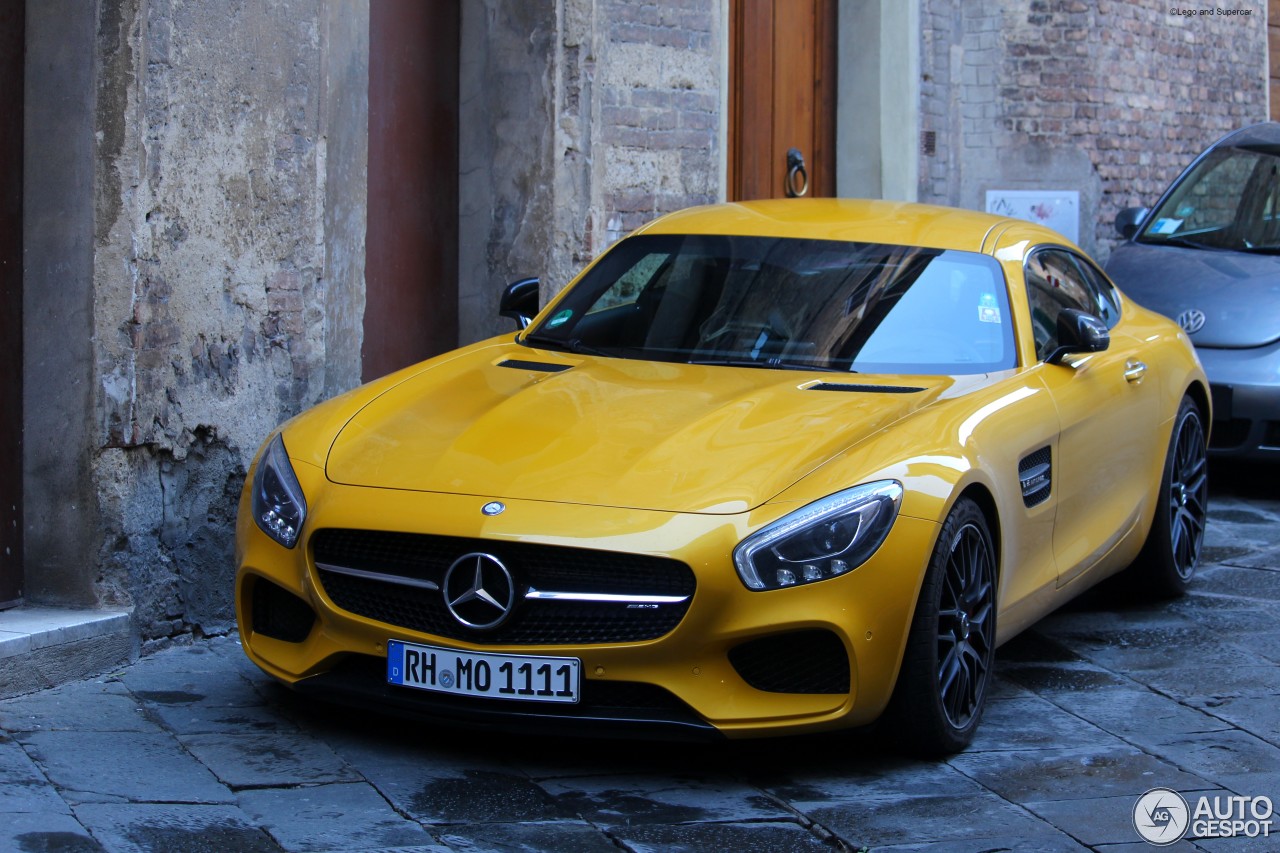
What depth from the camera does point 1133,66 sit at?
43.1 feet

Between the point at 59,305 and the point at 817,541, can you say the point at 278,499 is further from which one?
the point at 817,541

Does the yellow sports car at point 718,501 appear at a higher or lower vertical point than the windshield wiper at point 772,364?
lower

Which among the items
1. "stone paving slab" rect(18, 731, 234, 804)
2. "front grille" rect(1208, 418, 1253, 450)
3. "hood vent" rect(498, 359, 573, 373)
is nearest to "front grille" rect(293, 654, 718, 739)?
"stone paving slab" rect(18, 731, 234, 804)

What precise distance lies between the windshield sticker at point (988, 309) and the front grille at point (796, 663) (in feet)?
5.39

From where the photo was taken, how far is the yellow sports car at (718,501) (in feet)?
13.4

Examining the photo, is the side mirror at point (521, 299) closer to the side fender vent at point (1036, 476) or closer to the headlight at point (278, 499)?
the headlight at point (278, 499)

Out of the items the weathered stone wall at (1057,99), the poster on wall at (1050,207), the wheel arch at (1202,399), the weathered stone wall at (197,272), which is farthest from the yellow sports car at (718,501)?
the poster on wall at (1050,207)

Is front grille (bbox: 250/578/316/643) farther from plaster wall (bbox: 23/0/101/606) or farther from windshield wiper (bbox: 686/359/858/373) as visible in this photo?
windshield wiper (bbox: 686/359/858/373)

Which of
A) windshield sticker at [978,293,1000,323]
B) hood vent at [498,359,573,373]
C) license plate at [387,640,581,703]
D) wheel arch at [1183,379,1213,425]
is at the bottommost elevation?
license plate at [387,640,581,703]

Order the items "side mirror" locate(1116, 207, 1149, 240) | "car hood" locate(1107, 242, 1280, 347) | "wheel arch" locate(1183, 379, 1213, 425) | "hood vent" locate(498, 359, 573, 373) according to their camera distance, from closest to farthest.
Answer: "hood vent" locate(498, 359, 573, 373) → "wheel arch" locate(1183, 379, 1213, 425) → "car hood" locate(1107, 242, 1280, 347) → "side mirror" locate(1116, 207, 1149, 240)

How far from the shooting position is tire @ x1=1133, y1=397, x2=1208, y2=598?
20.7 ft

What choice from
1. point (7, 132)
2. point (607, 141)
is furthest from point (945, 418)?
point (607, 141)

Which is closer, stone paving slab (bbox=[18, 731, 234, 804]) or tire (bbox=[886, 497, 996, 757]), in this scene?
stone paving slab (bbox=[18, 731, 234, 804])

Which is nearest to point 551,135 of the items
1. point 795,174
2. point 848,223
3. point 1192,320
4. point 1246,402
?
point 848,223
